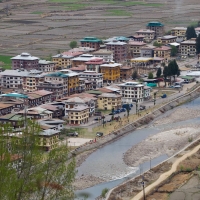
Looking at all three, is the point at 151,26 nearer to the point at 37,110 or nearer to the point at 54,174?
the point at 37,110

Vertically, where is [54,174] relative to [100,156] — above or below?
above

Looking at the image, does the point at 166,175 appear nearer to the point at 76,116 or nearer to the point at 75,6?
the point at 76,116

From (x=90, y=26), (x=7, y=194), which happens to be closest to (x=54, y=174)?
(x=7, y=194)

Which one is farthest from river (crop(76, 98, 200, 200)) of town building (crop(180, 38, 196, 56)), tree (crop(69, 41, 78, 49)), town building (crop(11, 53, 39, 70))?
→ tree (crop(69, 41, 78, 49))

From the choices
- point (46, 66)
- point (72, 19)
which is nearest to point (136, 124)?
point (46, 66)

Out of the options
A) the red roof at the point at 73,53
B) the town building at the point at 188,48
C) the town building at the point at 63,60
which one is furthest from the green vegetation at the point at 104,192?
the town building at the point at 188,48

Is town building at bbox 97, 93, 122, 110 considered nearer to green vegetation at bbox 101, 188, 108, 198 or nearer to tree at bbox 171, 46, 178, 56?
green vegetation at bbox 101, 188, 108, 198
